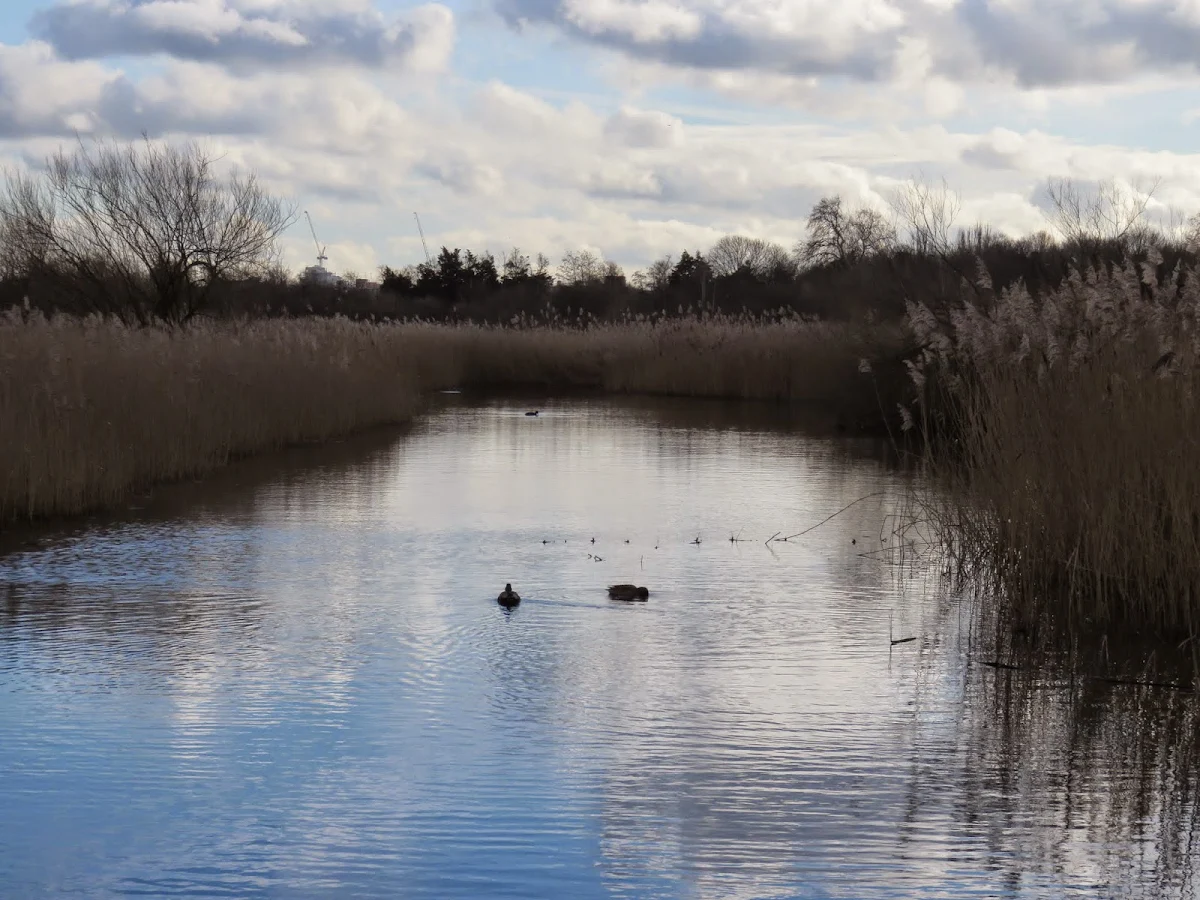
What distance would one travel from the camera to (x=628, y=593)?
6910 millimetres

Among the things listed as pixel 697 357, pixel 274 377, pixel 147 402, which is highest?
pixel 697 357

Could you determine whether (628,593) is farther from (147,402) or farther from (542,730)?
(147,402)

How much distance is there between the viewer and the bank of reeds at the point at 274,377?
9820mm

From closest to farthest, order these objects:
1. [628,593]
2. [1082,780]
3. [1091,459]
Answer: [1082,780]
[1091,459]
[628,593]

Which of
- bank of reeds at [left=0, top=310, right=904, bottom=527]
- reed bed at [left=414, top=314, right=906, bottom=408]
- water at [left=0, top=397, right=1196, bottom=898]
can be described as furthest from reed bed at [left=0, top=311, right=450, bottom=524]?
reed bed at [left=414, top=314, right=906, bottom=408]

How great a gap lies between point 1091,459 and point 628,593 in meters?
2.23

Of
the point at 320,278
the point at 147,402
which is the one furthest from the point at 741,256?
the point at 147,402

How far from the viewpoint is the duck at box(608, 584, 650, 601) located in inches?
272

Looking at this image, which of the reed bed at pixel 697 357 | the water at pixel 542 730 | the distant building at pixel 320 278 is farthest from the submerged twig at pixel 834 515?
the distant building at pixel 320 278

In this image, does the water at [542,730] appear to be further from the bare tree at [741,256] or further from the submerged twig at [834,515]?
the bare tree at [741,256]

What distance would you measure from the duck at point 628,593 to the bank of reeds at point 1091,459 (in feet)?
5.69

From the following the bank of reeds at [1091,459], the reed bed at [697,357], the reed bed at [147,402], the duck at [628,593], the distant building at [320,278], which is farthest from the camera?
the distant building at [320,278]

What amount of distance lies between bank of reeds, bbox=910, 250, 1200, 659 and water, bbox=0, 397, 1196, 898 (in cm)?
50

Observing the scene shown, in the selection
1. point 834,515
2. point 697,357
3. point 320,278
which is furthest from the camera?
point 320,278
